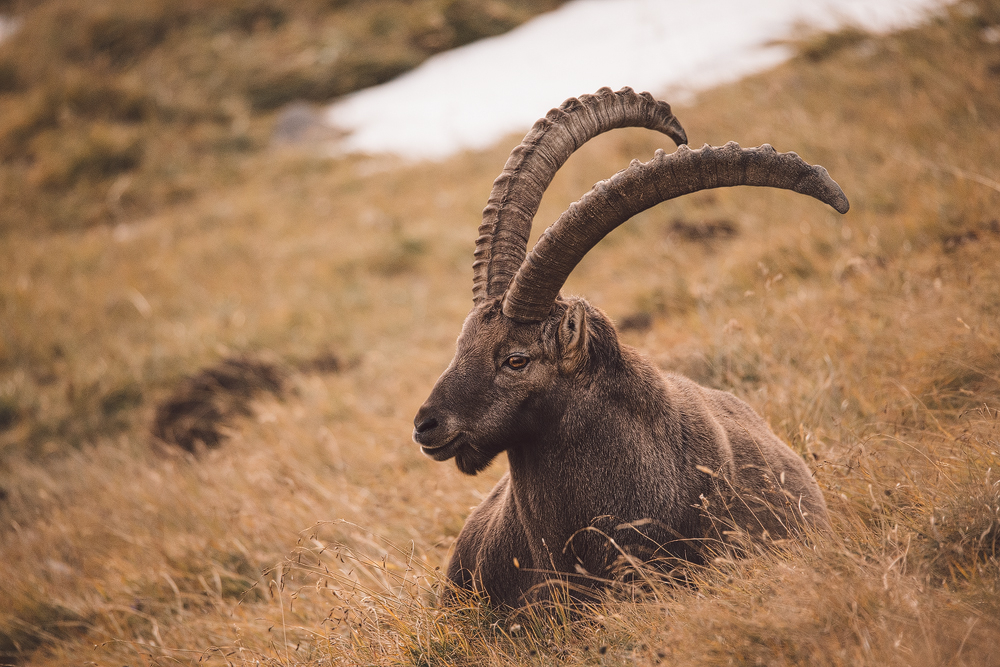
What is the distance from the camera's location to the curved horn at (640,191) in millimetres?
2240

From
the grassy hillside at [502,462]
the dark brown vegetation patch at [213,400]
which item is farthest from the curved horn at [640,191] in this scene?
the dark brown vegetation patch at [213,400]

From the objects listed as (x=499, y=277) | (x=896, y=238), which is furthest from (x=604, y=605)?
(x=896, y=238)

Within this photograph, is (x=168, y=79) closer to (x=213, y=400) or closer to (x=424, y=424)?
(x=213, y=400)

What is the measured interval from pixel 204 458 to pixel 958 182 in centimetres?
729

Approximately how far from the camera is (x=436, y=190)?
42.6 ft

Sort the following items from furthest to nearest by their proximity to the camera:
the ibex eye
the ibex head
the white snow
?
the white snow < the ibex eye < the ibex head

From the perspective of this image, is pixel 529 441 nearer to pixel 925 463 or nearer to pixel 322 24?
pixel 925 463

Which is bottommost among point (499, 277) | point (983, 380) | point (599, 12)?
point (983, 380)

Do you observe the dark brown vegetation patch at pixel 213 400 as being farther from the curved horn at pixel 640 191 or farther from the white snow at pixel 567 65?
the white snow at pixel 567 65

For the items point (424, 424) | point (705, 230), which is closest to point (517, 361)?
point (424, 424)

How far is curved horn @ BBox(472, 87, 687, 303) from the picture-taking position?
2.80m

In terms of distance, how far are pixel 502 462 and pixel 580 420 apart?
1784 mm

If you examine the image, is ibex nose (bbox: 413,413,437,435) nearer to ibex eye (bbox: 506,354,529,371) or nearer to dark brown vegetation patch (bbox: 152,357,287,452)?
ibex eye (bbox: 506,354,529,371)

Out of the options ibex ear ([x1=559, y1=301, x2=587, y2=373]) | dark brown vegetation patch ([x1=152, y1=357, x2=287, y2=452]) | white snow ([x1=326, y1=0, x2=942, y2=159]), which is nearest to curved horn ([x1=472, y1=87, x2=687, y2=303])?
ibex ear ([x1=559, y1=301, x2=587, y2=373])
